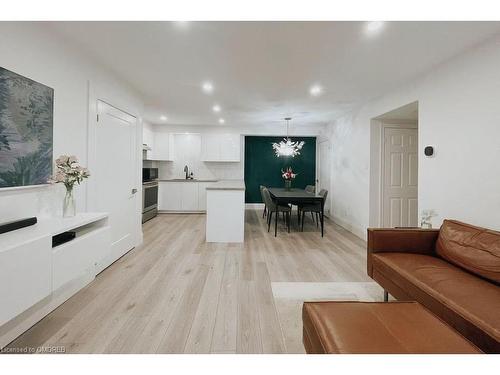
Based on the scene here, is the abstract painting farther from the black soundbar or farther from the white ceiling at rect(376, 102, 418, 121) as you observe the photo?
the white ceiling at rect(376, 102, 418, 121)

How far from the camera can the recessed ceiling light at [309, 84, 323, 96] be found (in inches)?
139

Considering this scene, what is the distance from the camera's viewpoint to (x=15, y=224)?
1665mm

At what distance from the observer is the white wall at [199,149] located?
686cm

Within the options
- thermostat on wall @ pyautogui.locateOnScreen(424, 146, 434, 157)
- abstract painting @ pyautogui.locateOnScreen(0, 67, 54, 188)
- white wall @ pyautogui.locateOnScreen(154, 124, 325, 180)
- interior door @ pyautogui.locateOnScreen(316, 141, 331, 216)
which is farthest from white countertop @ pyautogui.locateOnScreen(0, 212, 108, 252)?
interior door @ pyautogui.locateOnScreen(316, 141, 331, 216)

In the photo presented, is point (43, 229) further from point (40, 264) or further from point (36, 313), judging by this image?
point (36, 313)

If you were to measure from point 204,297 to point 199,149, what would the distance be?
5278mm

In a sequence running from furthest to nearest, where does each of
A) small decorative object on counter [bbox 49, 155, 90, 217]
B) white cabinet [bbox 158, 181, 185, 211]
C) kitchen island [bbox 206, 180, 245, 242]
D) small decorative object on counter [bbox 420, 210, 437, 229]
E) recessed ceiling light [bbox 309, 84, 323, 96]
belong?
white cabinet [bbox 158, 181, 185, 211] → kitchen island [bbox 206, 180, 245, 242] → recessed ceiling light [bbox 309, 84, 323, 96] → small decorative object on counter [bbox 420, 210, 437, 229] → small decorative object on counter [bbox 49, 155, 90, 217]

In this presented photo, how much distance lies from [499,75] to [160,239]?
15.5ft

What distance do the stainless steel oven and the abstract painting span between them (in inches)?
144

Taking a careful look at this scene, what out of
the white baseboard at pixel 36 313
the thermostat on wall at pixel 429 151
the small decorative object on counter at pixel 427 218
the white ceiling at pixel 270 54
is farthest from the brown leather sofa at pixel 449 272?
the white baseboard at pixel 36 313

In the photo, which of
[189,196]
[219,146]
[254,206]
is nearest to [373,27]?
[219,146]
